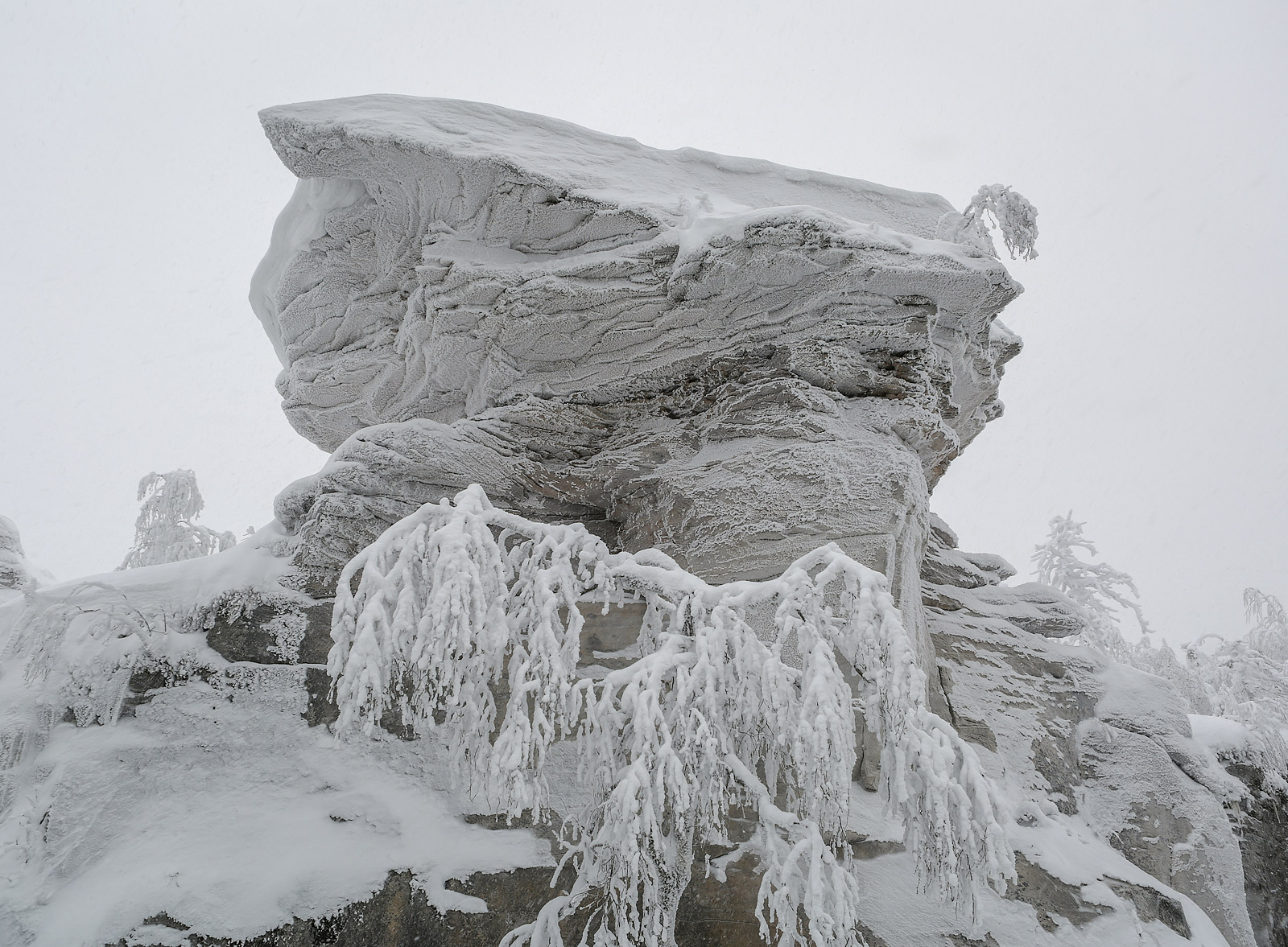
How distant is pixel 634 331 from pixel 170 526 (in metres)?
12.6

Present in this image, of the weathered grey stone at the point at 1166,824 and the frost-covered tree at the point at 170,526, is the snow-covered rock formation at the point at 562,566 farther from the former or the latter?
the frost-covered tree at the point at 170,526

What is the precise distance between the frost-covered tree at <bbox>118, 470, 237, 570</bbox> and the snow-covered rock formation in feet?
25.2

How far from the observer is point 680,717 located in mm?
3871

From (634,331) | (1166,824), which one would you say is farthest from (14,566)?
(1166,824)

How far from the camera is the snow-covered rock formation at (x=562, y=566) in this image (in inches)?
197

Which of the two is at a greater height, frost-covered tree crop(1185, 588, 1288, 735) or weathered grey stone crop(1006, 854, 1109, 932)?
frost-covered tree crop(1185, 588, 1288, 735)

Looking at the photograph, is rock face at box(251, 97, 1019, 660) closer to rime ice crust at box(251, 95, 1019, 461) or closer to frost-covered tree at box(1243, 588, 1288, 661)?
rime ice crust at box(251, 95, 1019, 461)

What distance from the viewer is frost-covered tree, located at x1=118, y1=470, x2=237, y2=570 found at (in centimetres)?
1455

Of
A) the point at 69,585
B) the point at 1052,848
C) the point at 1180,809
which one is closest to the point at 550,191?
the point at 69,585

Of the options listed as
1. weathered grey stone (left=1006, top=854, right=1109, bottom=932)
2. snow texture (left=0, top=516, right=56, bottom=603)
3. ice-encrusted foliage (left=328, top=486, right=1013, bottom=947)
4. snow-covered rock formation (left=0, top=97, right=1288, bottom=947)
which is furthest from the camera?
snow texture (left=0, top=516, right=56, bottom=603)

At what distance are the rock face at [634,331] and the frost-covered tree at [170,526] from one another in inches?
349

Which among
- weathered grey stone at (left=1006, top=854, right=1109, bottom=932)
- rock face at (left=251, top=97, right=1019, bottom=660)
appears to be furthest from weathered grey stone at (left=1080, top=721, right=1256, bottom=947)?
rock face at (left=251, top=97, right=1019, bottom=660)

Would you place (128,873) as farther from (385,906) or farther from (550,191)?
(550,191)

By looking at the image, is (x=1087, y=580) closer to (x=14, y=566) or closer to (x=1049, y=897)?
(x=1049, y=897)
